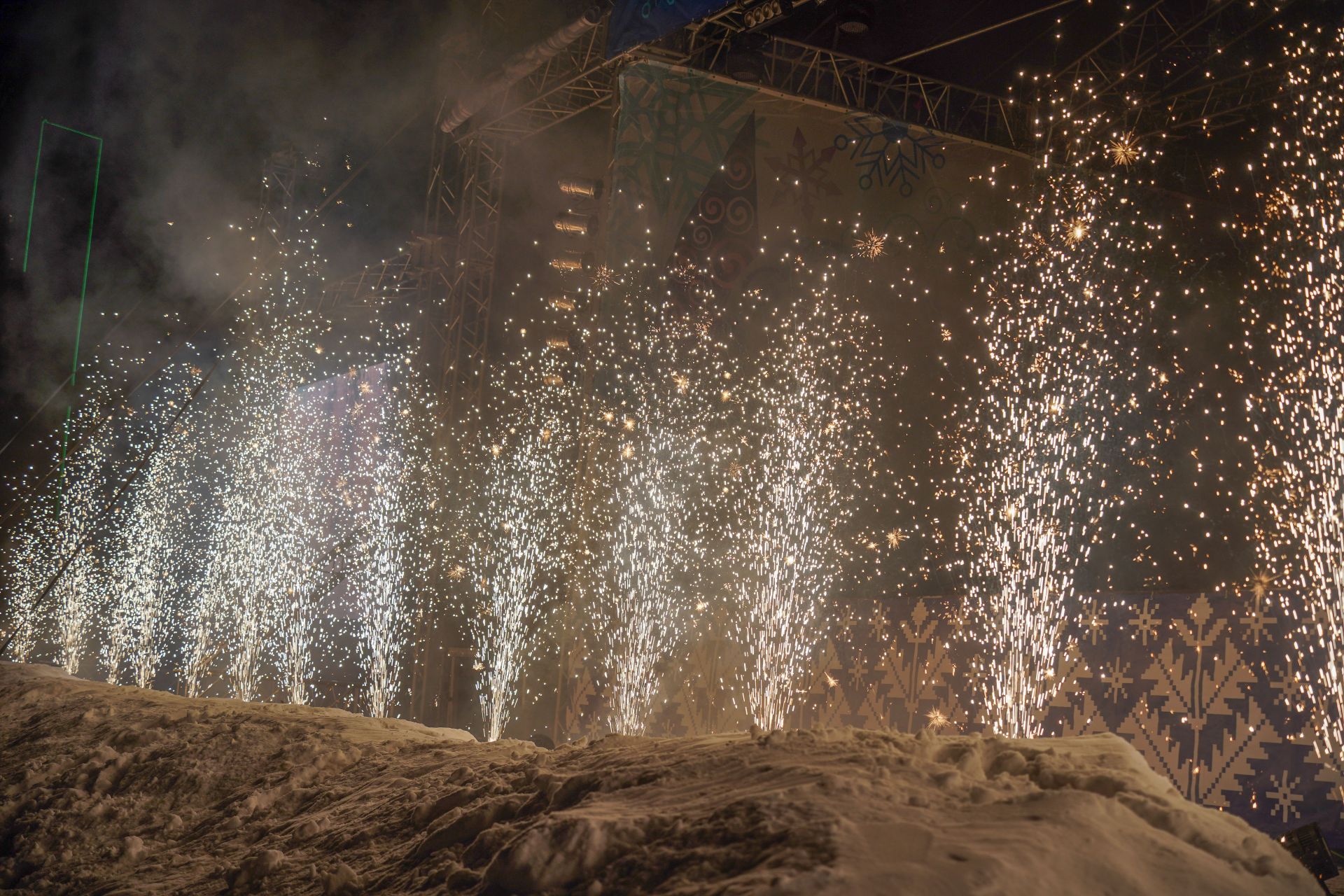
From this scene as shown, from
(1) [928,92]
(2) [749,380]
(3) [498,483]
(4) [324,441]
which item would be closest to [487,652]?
(3) [498,483]

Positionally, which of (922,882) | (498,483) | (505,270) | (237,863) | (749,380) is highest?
(505,270)

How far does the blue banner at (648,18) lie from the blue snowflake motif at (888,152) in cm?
337

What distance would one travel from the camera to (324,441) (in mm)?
17609

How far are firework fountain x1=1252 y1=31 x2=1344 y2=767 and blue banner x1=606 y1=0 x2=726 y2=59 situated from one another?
5.82 metres

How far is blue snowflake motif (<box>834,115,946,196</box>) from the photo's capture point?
12938 mm

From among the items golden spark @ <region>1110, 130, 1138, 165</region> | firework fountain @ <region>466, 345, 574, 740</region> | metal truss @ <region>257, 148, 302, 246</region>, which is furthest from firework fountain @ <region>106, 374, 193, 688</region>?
golden spark @ <region>1110, 130, 1138, 165</region>

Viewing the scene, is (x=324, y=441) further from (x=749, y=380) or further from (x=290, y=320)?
(x=749, y=380)

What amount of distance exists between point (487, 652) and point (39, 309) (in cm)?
1097

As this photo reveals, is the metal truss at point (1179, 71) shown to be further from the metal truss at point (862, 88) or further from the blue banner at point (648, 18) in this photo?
the blue banner at point (648, 18)

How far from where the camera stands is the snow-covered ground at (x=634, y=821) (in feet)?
8.48

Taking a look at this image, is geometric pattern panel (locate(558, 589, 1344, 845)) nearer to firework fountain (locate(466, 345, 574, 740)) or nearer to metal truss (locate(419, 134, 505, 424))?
firework fountain (locate(466, 345, 574, 740))

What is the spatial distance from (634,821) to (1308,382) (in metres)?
11.9

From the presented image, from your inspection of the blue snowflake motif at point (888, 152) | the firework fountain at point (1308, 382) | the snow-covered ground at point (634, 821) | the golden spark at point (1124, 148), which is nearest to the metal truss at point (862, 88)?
the blue snowflake motif at point (888, 152)

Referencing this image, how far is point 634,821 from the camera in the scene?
125 inches
